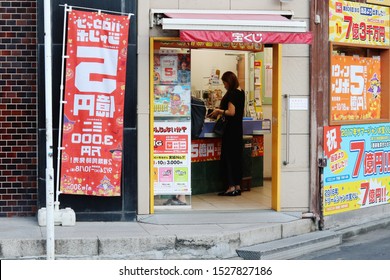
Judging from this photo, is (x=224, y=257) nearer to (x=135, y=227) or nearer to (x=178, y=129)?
(x=135, y=227)

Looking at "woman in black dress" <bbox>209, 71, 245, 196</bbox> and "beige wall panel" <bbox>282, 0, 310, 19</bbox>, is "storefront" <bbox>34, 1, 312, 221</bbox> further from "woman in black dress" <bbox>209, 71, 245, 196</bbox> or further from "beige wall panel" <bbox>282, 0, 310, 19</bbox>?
"woman in black dress" <bbox>209, 71, 245, 196</bbox>

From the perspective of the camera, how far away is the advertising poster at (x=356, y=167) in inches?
460

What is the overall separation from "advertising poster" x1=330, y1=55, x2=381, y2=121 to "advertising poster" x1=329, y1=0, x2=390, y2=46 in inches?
12.5

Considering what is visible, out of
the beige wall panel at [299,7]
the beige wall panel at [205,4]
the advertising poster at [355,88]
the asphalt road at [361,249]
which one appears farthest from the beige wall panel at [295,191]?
the beige wall panel at [205,4]

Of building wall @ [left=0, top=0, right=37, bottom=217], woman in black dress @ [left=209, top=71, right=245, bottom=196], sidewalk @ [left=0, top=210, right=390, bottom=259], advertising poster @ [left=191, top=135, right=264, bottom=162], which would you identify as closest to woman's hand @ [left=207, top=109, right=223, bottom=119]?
woman in black dress @ [left=209, top=71, right=245, bottom=196]

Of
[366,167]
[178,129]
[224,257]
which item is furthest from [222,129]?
[224,257]

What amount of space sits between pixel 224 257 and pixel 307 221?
1756 millimetres

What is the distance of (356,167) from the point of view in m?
12.2

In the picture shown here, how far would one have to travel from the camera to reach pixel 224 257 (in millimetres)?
9961

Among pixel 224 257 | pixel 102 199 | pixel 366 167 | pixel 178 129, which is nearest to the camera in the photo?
pixel 224 257

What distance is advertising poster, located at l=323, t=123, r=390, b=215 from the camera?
38.4 ft

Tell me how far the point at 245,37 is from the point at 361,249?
326cm

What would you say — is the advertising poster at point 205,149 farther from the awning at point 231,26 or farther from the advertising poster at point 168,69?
the awning at point 231,26

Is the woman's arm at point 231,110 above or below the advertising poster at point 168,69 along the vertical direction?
below
